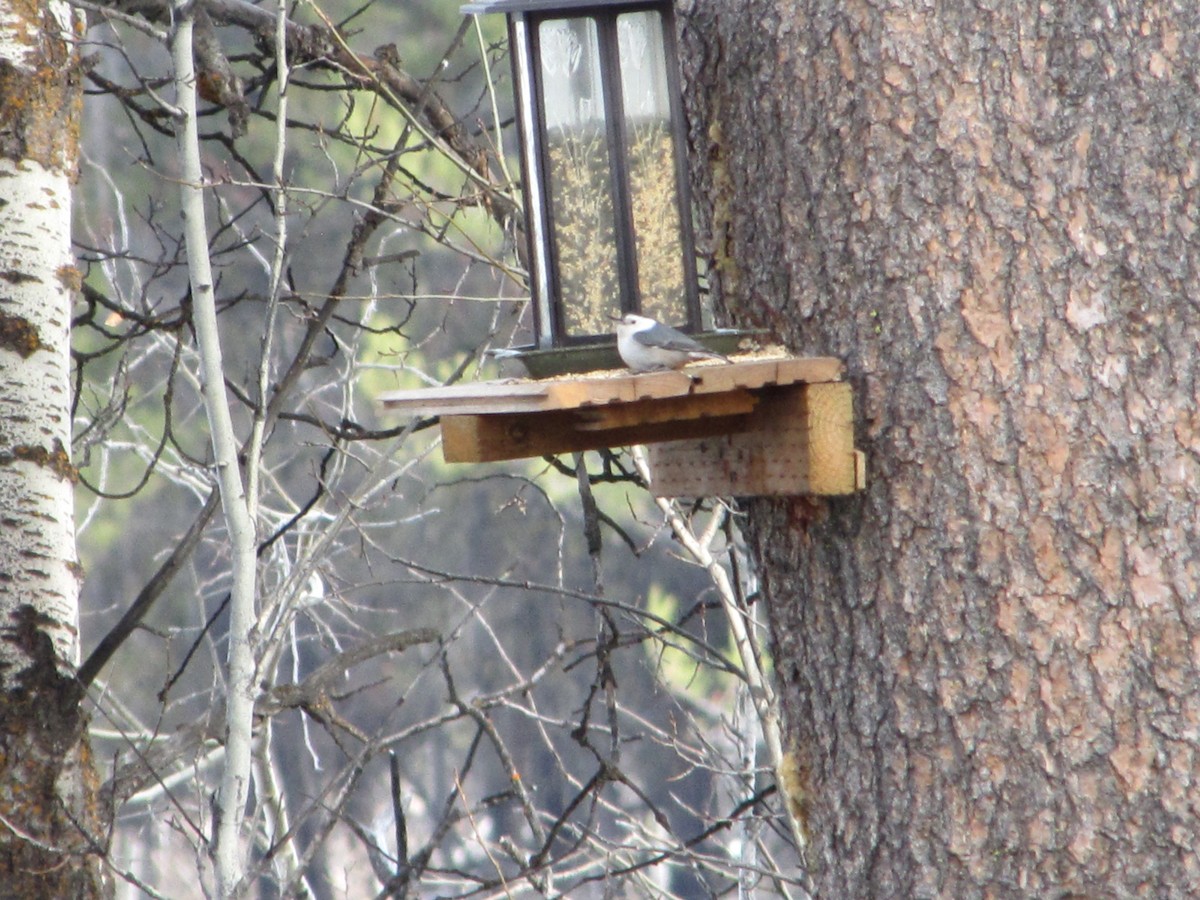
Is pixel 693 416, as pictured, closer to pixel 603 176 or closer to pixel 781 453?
pixel 781 453

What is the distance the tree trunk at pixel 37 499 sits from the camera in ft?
8.43

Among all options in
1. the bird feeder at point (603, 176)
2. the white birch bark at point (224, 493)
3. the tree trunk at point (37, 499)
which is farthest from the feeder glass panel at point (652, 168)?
the tree trunk at point (37, 499)

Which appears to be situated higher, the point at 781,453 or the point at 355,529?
the point at 781,453

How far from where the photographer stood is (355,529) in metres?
3.52

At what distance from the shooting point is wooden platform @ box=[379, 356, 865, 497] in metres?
1.64

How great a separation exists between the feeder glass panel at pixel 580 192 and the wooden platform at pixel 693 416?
13cm

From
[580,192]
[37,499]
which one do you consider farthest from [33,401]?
[580,192]

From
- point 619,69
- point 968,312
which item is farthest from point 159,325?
point 968,312

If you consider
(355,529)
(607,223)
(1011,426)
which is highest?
(607,223)

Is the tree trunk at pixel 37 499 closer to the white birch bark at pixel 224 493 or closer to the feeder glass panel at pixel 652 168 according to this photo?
the white birch bark at pixel 224 493

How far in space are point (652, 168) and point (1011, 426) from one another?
68 centimetres

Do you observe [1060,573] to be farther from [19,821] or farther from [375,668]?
[375,668]

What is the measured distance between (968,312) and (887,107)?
303 mm

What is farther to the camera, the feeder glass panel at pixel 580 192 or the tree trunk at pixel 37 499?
the tree trunk at pixel 37 499
